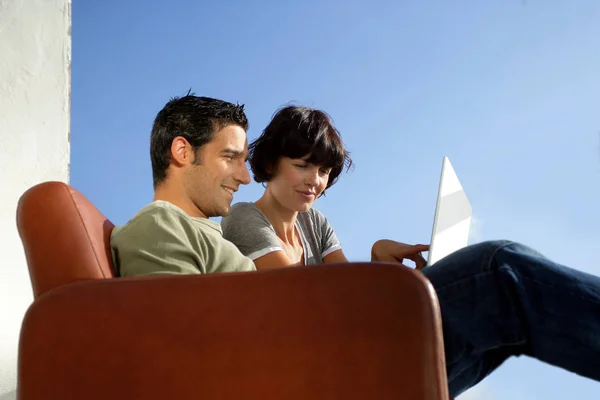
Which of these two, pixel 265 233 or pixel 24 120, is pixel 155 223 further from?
pixel 24 120

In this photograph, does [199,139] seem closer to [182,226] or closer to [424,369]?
[182,226]

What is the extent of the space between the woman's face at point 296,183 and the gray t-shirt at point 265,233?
0.33ft

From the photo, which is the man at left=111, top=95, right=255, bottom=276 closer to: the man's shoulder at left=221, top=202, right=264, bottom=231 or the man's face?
the man's face

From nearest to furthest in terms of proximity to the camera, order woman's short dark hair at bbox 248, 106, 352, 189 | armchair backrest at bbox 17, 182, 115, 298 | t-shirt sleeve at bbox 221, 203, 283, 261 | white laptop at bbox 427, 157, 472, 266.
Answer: armchair backrest at bbox 17, 182, 115, 298, white laptop at bbox 427, 157, 472, 266, t-shirt sleeve at bbox 221, 203, 283, 261, woman's short dark hair at bbox 248, 106, 352, 189

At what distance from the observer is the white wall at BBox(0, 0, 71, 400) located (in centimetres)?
240

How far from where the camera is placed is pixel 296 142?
2156mm

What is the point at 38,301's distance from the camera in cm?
A: 111

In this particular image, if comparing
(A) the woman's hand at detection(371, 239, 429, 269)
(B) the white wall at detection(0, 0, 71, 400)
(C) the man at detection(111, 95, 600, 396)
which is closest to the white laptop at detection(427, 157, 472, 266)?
(A) the woman's hand at detection(371, 239, 429, 269)

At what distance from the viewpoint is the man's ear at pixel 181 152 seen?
5.47 feet

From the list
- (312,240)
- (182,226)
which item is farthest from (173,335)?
(312,240)

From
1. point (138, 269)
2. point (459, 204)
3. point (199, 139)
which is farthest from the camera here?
point (459, 204)

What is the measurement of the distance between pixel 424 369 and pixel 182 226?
592mm

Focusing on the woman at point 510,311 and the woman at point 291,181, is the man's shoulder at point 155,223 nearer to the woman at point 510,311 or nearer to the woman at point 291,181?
the woman at point 510,311

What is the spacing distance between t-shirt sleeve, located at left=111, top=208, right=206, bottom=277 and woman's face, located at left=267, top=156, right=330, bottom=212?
0.87 meters
